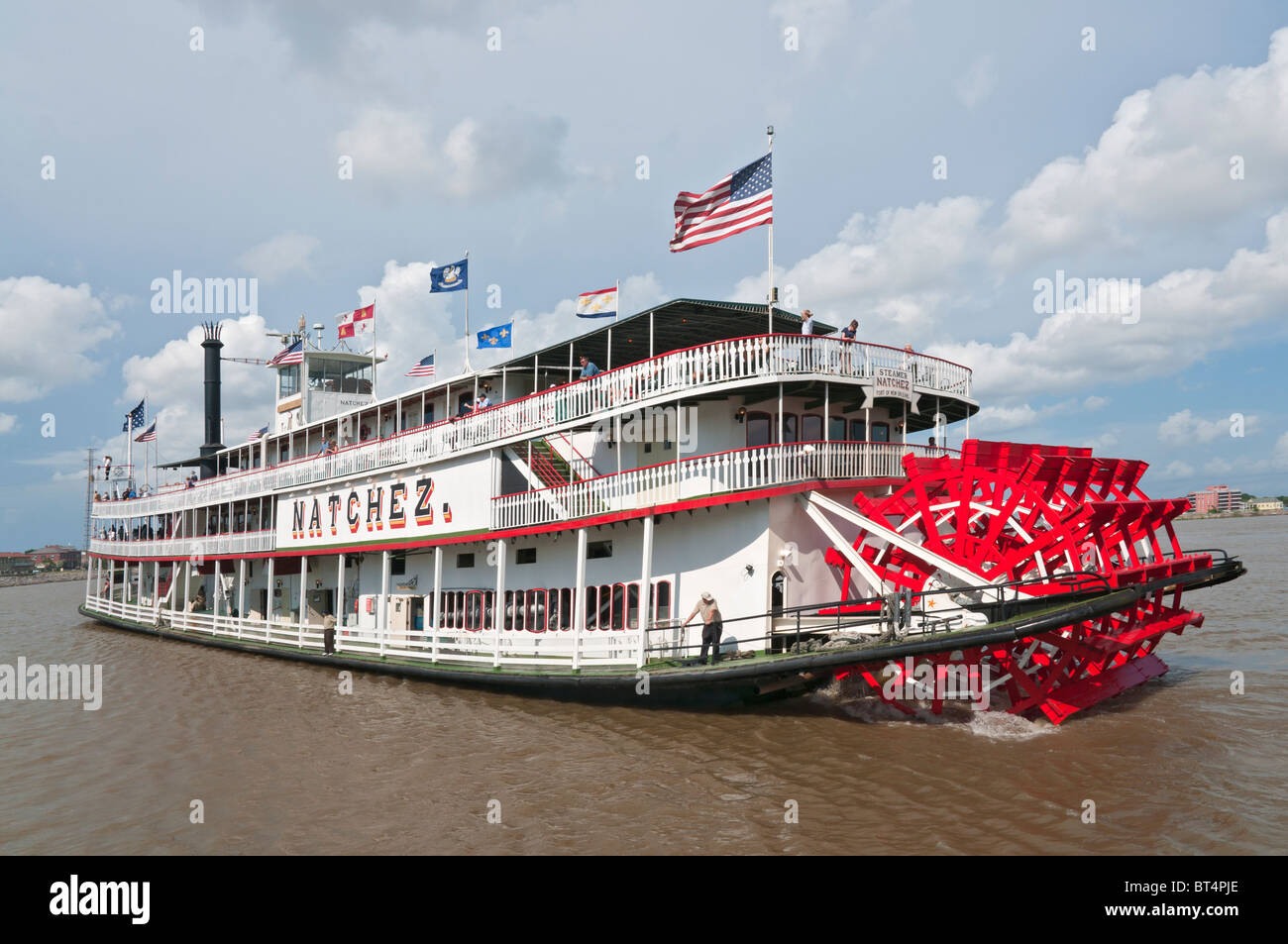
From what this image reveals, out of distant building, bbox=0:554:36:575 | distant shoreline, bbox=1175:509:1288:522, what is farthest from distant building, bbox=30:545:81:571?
distant shoreline, bbox=1175:509:1288:522

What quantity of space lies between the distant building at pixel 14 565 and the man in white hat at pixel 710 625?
11525 centimetres

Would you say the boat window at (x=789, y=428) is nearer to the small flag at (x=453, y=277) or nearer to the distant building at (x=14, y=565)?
the small flag at (x=453, y=277)

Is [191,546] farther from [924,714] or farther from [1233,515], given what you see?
[1233,515]

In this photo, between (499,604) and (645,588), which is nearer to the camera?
(645,588)

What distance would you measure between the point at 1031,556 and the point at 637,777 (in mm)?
7027

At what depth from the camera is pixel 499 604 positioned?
50.8 ft

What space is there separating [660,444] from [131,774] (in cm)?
915

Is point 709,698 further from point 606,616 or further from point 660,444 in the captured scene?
point 660,444

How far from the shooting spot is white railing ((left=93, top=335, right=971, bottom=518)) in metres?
12.6

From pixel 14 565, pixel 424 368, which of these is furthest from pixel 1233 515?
pixel 14 565

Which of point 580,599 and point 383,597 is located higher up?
point 580,599

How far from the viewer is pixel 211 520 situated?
2961 cm

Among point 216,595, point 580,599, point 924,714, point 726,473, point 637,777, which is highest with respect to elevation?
point 726,473
